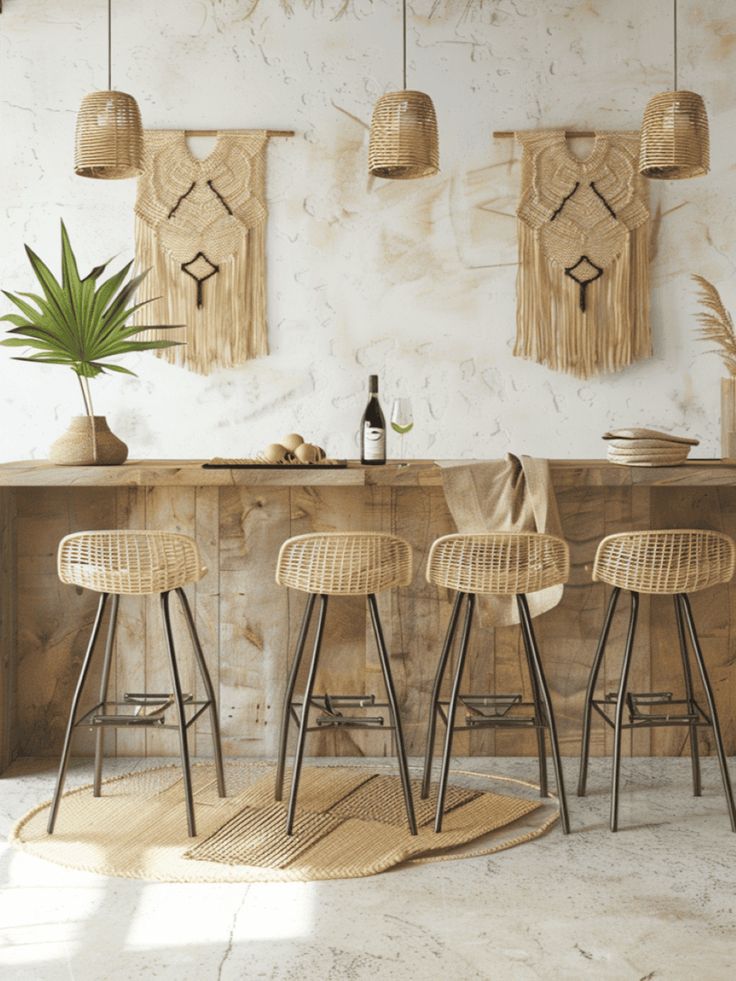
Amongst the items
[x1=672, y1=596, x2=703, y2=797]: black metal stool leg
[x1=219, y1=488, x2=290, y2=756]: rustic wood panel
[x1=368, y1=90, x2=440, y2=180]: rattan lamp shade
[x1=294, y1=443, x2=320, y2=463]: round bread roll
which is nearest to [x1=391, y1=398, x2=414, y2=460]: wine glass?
[x1=294, y1=443, x2=320, y2=463]: round bread roll

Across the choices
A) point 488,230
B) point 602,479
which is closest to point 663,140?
point 602,479

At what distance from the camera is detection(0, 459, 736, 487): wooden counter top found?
3.41 m

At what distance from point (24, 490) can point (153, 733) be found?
36.6 inches

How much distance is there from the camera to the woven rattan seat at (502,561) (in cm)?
317

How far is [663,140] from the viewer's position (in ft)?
11.9

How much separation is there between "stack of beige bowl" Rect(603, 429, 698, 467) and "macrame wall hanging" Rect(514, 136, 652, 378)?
5.49ft

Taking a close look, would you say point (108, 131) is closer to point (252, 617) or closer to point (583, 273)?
point (252, 617)

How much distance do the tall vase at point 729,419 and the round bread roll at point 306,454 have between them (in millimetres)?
1342

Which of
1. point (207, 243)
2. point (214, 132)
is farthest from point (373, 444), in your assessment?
point (214, 132)

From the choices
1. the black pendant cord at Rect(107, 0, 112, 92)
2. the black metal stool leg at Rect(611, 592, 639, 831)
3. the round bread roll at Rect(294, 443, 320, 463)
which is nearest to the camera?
the black metal stool leg at Rect(611, 592, 639, 831)

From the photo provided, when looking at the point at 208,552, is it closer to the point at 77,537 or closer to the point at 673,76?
the point at 77,537

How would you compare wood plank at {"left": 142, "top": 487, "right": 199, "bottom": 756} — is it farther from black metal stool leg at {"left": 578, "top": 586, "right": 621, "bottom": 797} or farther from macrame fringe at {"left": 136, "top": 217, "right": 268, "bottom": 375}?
macrame fringe at {"left": 136, "top": 217, "right": 268, "bottom": 375}

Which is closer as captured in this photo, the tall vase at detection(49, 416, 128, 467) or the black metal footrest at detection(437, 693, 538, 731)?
the black metal footrest at detection(437, 693, 538, 731)

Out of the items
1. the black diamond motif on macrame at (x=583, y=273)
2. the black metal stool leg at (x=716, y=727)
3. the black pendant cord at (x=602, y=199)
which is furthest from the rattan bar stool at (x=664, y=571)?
the black pendant cord at (x=602, y=199)
